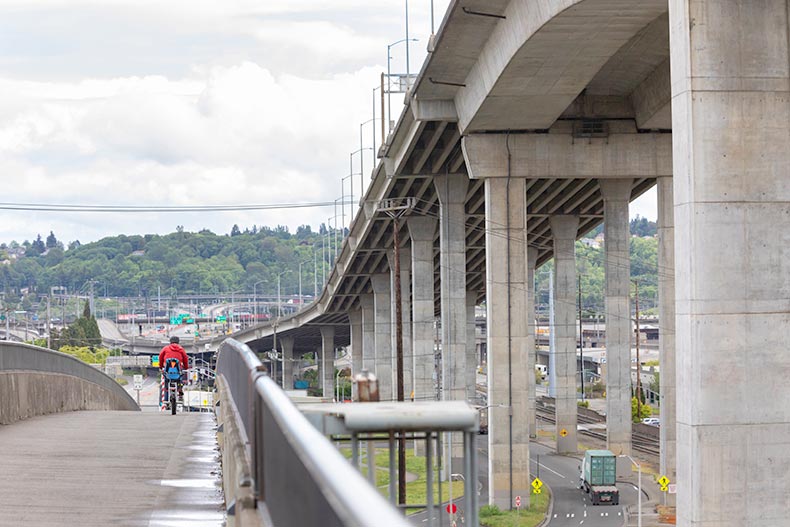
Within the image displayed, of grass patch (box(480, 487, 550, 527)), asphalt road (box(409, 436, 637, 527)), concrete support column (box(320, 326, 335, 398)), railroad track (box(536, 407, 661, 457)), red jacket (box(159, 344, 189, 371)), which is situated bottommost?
asphalt road (box(409, 436, 637, 527))

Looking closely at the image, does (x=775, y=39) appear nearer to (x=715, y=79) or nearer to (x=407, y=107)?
(x=715, y=79)

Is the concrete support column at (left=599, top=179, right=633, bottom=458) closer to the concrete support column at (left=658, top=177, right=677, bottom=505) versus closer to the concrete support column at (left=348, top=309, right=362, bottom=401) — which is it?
the concrete support column at (left=658, top=177, right=677, bottom=505)

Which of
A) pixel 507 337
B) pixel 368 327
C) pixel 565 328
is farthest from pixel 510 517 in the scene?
pixel 368 327

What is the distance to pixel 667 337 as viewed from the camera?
5162 cm

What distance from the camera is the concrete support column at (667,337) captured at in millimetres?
50719

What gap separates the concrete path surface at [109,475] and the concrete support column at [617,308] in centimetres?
4433

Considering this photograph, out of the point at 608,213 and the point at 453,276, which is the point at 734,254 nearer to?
the point at 453,276

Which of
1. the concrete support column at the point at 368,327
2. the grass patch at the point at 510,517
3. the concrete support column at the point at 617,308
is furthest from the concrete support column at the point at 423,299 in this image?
the concrete support column at the point at 368,327

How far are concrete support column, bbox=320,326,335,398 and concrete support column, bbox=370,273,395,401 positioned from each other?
2895cm

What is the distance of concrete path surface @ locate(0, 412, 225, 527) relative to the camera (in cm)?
1069

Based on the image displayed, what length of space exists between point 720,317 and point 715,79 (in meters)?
3.68

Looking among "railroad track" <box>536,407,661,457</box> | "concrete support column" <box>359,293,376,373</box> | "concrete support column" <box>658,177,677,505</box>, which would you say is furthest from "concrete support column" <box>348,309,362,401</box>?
"concrete support column" <box>658,177,677,505</box>

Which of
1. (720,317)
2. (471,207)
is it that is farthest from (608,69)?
(720,317)

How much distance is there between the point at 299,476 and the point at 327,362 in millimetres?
120254
